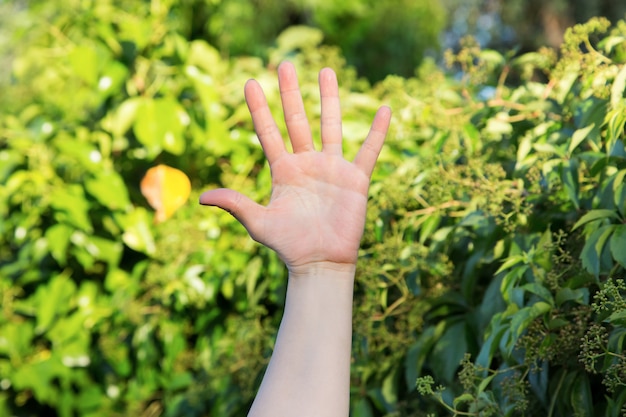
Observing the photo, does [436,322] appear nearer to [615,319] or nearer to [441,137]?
[441,137]

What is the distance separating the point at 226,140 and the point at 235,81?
0.31 meters

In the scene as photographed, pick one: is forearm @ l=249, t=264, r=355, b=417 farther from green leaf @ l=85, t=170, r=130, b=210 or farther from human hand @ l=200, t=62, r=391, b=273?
green leaf @ l=85, t=170, r=130, b=210

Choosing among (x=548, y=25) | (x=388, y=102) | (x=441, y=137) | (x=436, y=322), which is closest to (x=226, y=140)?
(x=388, y=102)

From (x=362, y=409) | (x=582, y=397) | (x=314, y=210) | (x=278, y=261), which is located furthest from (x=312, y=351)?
(x=278, y=261)

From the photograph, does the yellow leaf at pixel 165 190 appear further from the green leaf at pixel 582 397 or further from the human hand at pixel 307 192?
the green leaf at pixel 582 397

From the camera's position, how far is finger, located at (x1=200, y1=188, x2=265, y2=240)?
4.43ft

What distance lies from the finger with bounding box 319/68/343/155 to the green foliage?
30 centimetres

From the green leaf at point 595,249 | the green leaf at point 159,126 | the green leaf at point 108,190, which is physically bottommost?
the green leaf at point 595,249

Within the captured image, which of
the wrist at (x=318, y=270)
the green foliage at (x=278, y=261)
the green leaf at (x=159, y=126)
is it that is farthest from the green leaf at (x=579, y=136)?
the green leaf at (x=159, y=126)

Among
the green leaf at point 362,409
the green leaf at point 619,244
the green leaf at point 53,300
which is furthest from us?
the green leaf at point 53,300

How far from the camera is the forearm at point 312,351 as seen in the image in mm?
1297

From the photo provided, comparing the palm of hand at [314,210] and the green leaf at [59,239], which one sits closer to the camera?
the palm of hand at [314,210]

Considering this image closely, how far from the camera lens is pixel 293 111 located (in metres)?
1.49

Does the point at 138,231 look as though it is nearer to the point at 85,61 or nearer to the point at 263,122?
the point at 85,61
